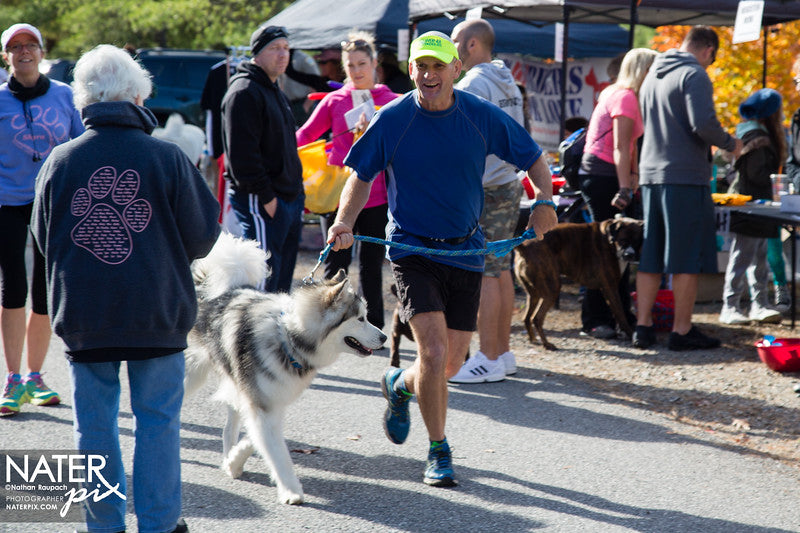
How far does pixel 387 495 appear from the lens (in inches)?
163

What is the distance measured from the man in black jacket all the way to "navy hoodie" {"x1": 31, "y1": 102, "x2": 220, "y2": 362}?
2476 millimetres

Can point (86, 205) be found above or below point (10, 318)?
above

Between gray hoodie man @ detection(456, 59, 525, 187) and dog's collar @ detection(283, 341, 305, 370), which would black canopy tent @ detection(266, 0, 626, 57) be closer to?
gray hoodie man @ detection(456, 59, 525, 187)

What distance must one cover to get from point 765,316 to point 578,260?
6.48 feet

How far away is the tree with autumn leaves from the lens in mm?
14977

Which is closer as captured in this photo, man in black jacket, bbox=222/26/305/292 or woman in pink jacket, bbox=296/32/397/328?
man in black jacket, bbox=222/26/305/292

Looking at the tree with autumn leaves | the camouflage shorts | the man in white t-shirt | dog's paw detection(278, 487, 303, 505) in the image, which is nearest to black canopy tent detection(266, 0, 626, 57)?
the tree with autumn leaves

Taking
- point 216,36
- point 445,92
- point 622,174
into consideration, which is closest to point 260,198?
point 445,92

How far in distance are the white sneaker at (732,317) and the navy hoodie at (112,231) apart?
628 cm

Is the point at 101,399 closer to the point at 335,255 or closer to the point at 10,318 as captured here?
the point at 10,318

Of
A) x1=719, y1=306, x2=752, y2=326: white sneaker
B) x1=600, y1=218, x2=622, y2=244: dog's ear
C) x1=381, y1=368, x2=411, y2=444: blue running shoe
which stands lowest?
x1=719, y1=306, x2=752, y2=326: white sneaker

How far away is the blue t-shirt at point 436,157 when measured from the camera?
4051 millimetres

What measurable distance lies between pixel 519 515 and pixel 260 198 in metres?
2.75

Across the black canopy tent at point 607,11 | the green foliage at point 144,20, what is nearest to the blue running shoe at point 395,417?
the black canopy tent at point 607,11
